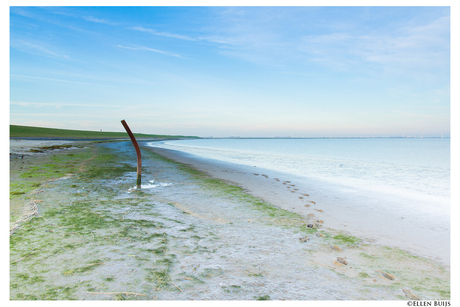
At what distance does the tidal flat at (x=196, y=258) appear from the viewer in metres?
3.63

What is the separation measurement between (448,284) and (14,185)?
47.1ft

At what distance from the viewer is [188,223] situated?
666 centimetres

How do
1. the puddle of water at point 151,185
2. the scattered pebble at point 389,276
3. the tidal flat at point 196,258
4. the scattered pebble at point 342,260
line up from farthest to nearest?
the puddle of water at point 151,185, the scattered pebble at point 342,260, the scattered pebble at point 389,276, the tidal flat at point 196,258

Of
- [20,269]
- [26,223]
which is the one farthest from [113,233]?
[26,223]

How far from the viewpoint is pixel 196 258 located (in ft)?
15.1

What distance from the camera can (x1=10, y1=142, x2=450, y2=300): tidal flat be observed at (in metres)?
3.63

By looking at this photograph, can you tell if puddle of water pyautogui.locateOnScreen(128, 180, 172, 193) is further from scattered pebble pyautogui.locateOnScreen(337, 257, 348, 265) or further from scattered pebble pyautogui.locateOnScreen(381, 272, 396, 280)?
scattered pebble pyautogui.locateOnScreen(381, 272, 396, 280)

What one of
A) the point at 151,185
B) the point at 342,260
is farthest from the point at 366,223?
the point at 151,185

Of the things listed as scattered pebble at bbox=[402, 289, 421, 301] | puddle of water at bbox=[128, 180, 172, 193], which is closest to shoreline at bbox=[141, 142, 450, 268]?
scattered pebble at bbox=[402, 289, 421, 301]

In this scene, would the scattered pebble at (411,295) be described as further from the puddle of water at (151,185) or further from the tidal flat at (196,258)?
the puddle of water at (151,185)


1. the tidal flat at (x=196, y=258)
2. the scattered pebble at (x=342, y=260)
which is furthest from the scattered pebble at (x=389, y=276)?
the scattered pebble at (x=342, y=260)

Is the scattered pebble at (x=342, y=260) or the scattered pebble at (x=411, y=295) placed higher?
the scattered pebble at (x=342, y=260)

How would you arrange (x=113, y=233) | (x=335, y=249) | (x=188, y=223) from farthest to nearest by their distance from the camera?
(x=188, y=223) < (x=113, y=233) < (x=335, y=249)
